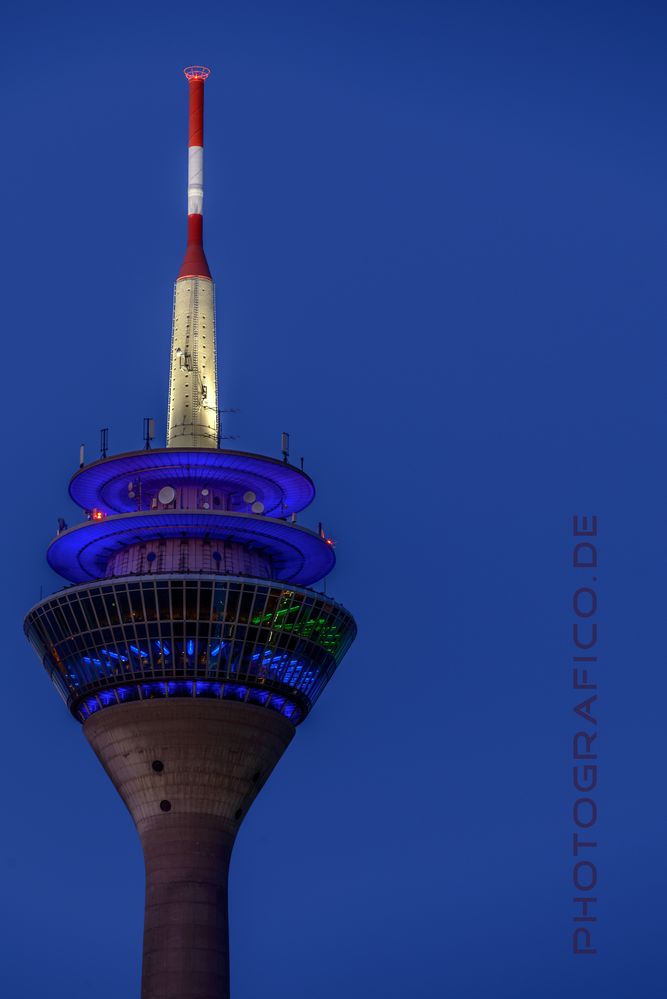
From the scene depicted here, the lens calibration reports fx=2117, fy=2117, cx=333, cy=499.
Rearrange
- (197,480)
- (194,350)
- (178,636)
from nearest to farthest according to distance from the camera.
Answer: (178,636), (197,480), (194,350)

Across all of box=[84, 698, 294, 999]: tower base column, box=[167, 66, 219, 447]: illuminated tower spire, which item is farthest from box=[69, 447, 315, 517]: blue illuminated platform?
box=[84, 698, 294, 999]: tower base column

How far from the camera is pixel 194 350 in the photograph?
6417 inches

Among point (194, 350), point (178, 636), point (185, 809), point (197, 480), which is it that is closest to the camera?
point (185, 809)

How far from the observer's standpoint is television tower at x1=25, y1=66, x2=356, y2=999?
14650 cm

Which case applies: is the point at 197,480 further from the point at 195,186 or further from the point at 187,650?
the point at 195,186

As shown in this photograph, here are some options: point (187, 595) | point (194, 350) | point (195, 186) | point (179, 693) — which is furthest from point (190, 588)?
point (195, 186)

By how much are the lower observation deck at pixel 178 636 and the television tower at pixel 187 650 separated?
3.9 inches

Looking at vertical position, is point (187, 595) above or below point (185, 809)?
above

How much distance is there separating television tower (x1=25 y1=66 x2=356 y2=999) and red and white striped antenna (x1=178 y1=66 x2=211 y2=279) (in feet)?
52.3

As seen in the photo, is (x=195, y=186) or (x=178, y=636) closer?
(x=178, y=636)

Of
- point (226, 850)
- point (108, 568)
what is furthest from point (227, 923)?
point (108, 568)

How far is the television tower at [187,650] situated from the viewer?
14650 centimetres

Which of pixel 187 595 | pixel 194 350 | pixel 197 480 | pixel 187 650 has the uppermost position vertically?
pixel 194 350

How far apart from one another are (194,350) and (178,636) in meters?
25.2
